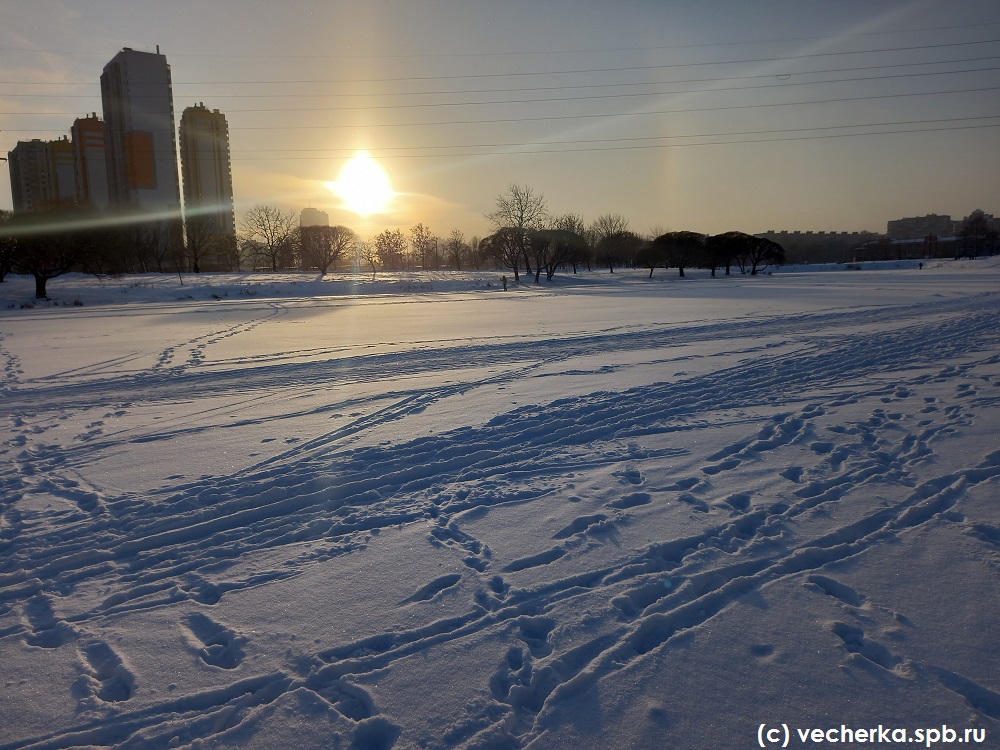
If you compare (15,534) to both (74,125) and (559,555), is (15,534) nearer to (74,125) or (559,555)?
(559,555)

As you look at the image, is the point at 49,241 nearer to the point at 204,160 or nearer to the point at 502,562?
the point at 502,562

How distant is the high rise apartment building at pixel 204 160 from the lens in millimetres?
115719

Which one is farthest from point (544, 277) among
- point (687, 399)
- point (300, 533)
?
point (300, 533)

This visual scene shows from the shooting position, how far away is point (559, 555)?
416 centimetres

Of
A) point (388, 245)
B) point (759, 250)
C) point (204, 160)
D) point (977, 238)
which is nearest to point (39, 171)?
point (204, 160)

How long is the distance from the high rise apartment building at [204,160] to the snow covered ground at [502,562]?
405 ft

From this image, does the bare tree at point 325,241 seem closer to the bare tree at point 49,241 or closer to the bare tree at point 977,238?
the bare tree at point 49,241

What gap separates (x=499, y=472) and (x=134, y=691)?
11.3 feet

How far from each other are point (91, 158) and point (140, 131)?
1459 centimetres

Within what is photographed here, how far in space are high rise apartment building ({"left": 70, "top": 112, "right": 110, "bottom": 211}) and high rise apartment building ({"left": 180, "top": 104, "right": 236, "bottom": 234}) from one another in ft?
45.4

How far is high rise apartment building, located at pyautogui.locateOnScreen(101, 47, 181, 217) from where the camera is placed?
10081cm

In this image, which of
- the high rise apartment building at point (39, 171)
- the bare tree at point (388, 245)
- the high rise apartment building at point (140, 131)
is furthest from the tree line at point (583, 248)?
the high rise apartment building at point (39, 171)

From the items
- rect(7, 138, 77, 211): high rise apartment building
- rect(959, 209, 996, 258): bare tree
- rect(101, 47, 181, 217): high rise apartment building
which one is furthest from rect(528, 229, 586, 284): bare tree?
rect(7, 138, 77, 211): high rise apartment building

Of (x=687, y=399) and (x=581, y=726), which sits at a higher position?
(x=687, y=399)
